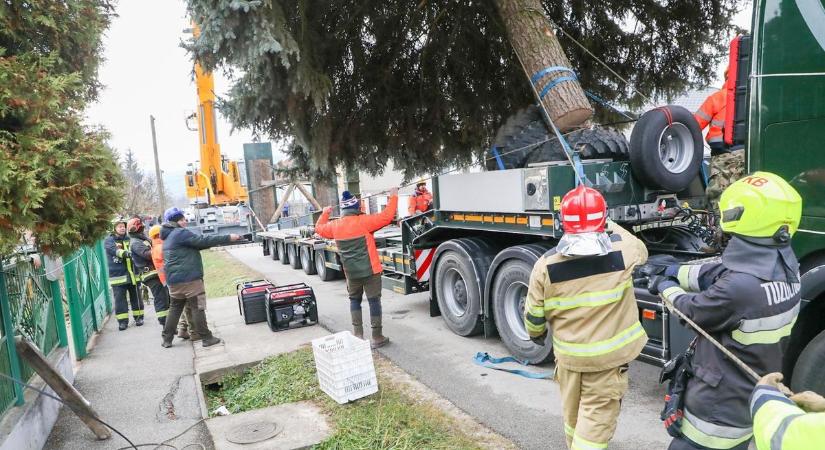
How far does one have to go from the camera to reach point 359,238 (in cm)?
593

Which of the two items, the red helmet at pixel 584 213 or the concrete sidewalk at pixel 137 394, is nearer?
the red helmet at pixel 584 213

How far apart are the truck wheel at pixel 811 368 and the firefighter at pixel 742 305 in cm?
96

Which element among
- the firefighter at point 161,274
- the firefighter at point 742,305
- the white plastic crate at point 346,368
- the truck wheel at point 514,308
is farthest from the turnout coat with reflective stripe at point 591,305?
the firefighter at point 161,274

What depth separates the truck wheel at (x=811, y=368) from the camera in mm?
2953

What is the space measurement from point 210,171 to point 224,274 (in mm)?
6304

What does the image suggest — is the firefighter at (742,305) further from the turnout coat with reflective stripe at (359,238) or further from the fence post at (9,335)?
the fence post at (9,335)

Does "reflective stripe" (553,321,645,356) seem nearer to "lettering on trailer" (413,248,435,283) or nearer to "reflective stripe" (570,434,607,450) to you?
"reflective stripe" (570,434,607,450)

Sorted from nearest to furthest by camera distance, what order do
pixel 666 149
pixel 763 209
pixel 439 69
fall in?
pixel 763 209 → pixel 666 149 → pixel 439 69

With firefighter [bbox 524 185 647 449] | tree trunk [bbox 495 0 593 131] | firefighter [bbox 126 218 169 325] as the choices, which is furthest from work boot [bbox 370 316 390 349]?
firefighter [bbox 524 185 647 449]

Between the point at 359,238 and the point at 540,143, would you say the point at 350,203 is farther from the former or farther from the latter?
the point at 540,143

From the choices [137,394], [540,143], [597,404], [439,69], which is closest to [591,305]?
[597,404]

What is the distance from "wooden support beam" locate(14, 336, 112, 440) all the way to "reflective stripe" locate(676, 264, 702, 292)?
13.2ft

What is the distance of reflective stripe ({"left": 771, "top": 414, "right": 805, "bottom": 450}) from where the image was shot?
4.28 feet

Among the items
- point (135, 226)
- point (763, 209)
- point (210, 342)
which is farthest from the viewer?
point (135, 226)
